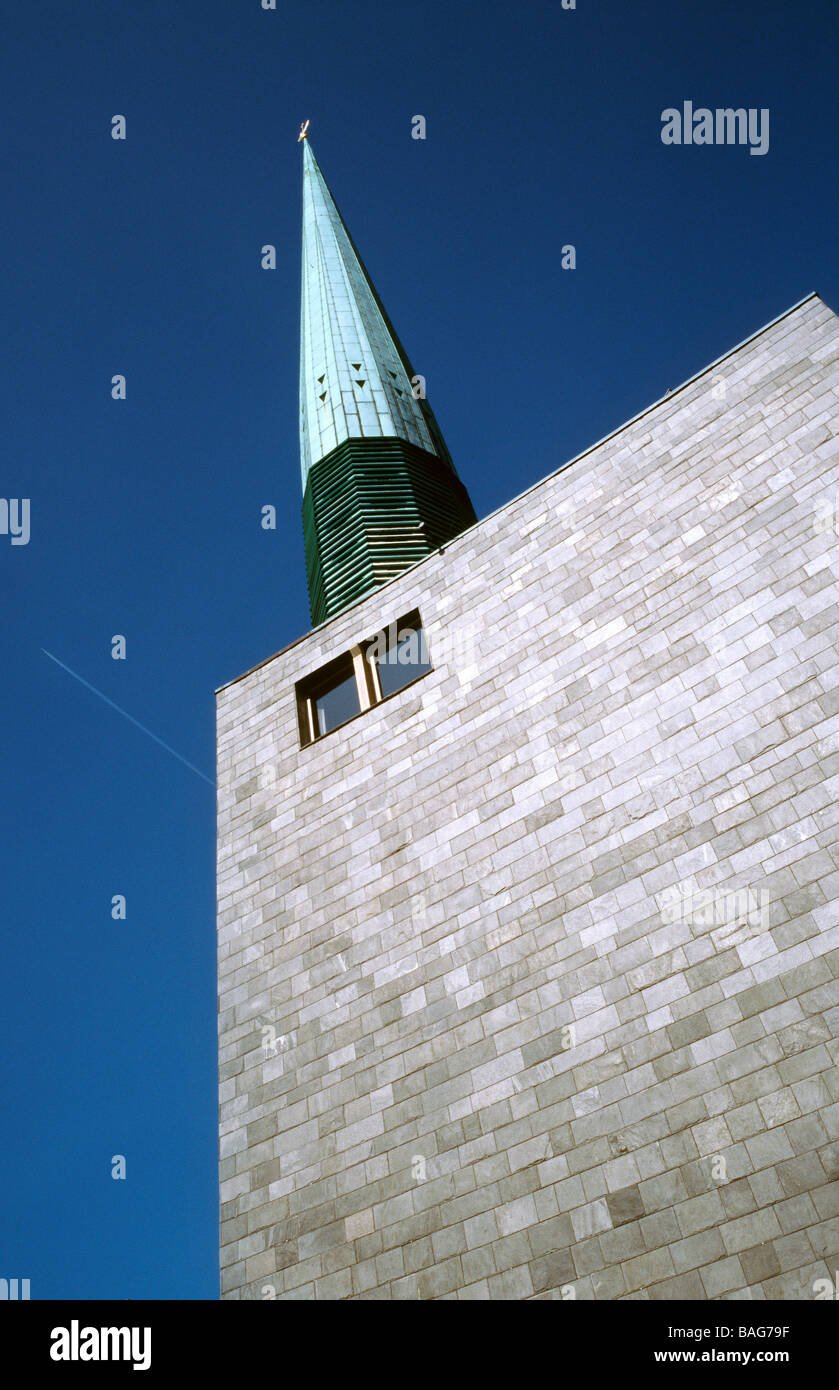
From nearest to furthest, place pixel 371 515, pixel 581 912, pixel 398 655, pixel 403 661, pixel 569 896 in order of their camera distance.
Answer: pixel 581 912, pixel 569 896, pixel 403 661, pixel 398 655, pixel 371 515

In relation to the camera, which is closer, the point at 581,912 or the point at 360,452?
the point at 581,912

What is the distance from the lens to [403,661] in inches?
713

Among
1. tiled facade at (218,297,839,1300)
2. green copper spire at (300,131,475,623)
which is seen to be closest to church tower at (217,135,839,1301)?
tiled facade at (218,297,839,1300)

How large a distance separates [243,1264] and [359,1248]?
6.29 ft

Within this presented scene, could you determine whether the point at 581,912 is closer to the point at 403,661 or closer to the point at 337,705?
the point at 403,661

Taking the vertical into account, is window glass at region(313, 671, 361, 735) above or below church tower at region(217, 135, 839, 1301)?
above

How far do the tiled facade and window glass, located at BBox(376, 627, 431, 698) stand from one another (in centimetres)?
45

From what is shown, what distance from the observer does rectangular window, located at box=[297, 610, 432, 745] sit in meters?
17.9

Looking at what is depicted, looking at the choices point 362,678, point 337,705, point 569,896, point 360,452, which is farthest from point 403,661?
point 360,452

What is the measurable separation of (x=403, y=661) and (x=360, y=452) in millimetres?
10694

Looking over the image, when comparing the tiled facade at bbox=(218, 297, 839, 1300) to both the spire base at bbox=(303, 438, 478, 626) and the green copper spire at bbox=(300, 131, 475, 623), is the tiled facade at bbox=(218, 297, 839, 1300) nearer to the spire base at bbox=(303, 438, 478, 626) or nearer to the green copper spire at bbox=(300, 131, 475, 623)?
the spire base at bbox=(303, 438, 478, 626)

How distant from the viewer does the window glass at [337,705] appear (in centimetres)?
1827
